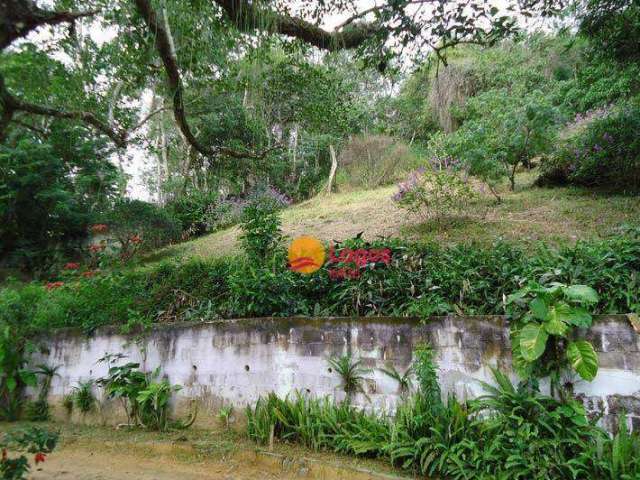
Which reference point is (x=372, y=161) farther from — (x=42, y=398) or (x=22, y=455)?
(x=22, y=455)

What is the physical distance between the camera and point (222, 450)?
3496 mm

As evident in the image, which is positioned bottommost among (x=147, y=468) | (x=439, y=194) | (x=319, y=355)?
(x=147, y=468)

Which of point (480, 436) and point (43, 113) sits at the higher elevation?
point (43, 113)

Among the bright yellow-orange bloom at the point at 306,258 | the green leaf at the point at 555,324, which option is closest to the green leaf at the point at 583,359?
the green leaf at the point at 555,324

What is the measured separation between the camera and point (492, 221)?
633cm

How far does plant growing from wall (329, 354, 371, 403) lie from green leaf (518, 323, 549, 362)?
1.27 metres

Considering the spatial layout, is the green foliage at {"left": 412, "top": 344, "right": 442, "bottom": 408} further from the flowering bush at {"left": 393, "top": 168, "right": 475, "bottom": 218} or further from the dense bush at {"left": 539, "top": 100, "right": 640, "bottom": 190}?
the dense bush at {"left": 539, "top": 100, "right": 640, "bottom": 190}

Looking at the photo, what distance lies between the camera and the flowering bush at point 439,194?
255 inches

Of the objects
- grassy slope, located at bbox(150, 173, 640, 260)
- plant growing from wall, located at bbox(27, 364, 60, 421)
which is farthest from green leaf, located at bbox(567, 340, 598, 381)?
plant growing from wall, located at bbox(27, 364, 60, 421)

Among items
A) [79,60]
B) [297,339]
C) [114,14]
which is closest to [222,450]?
[297,339]

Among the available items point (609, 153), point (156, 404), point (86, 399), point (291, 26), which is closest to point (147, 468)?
point (156, 404)

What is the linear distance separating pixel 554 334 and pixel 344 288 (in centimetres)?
193

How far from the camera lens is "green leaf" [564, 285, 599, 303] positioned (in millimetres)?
2650

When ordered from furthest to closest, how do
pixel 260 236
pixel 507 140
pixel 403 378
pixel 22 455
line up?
pixel 507 140 → pixel 260 236 → pixel 403 378 → pixel 22 455
